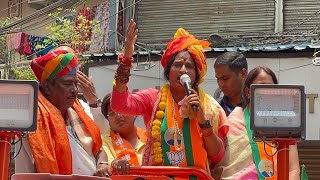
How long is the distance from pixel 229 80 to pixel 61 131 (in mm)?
1678

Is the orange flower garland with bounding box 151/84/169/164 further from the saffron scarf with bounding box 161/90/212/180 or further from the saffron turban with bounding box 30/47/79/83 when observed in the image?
the saffron turban with bounding box 30/47/79/83

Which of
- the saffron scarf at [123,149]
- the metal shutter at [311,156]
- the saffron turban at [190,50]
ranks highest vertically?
the saffron turban at [190,50]

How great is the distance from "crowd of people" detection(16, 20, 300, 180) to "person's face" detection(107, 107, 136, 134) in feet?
2.93

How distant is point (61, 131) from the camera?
466 centimetres

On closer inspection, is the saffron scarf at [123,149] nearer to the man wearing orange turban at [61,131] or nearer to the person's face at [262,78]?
the man wearing orange turban at [61,131]

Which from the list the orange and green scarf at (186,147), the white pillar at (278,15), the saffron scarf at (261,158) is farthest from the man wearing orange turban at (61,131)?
the white pillar at (278,15)

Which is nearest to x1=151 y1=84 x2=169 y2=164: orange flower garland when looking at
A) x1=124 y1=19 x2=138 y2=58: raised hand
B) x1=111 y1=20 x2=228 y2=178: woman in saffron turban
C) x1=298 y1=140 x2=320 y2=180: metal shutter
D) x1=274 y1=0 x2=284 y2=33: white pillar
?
x1=111 y1=20 x2=228 y2=178: woman in saffron turban

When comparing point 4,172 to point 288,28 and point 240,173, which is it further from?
point 288,28

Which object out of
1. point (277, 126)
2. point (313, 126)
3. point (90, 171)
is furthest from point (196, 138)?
point (313, 126)

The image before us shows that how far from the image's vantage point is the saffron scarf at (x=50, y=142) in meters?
4.47

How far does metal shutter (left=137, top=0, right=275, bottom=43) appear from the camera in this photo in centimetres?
1377

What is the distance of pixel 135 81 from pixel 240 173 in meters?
8.20

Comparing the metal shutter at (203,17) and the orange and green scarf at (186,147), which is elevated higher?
the metal shutter at (203,17)

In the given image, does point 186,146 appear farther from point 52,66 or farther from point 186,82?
point 52,66
